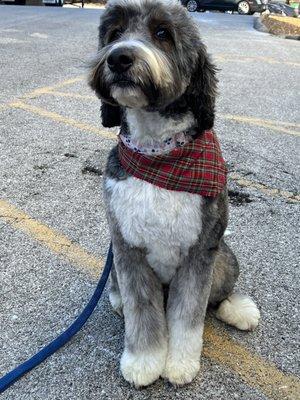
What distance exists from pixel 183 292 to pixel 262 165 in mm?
2836

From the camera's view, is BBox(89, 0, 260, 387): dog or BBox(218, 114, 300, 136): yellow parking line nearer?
BBox(89, 0, 260, 387): dog

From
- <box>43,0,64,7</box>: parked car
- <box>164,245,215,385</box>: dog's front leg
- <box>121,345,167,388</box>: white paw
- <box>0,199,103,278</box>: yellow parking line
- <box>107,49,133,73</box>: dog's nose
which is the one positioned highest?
<box>107,49,133,73</box>: dog's nose

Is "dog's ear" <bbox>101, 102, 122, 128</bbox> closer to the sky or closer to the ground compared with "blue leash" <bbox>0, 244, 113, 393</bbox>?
closer to the sky

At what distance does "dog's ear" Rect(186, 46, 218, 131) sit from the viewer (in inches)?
92.0

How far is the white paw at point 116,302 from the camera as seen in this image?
294 centimetres

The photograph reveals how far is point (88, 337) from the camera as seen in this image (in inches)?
115

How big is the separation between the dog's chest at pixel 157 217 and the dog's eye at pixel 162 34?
60 cm

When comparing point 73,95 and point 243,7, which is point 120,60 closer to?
point 73,95

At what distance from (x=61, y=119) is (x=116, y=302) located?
3722 mm

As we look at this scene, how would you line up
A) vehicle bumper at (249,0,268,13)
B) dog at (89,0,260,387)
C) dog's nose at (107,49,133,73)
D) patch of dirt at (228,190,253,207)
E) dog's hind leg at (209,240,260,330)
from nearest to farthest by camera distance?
dog's nose at (107,49,133,73)
dog at (89,0,260,387)
dog's hind leg at (209,240,260,330)
patch of dirt at (228,190,253,207)
vehicle bumper at (249,0,268,13)

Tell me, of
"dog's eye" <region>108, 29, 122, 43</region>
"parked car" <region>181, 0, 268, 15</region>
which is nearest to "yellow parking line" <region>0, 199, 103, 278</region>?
"dog's eye" <region>108, 29, 122, 43</region>

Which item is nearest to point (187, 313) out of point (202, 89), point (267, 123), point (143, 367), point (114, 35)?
point (143, 367)

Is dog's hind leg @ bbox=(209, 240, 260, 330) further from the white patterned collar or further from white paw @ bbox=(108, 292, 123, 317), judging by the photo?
the white patterned collar

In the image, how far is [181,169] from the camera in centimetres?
243
